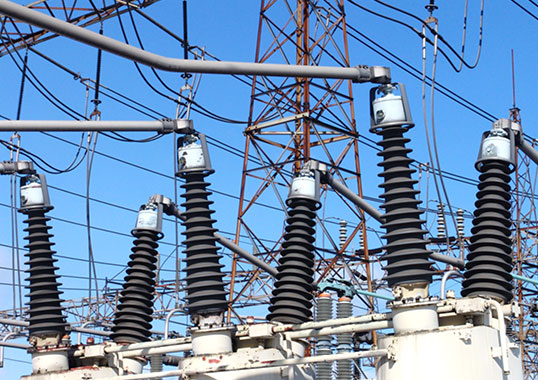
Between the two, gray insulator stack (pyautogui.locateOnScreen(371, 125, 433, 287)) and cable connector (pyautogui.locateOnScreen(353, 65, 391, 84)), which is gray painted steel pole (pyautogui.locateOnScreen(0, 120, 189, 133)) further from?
gray insulator stack (pyautogui.locateOnScreen(371, 125, 433, 287))

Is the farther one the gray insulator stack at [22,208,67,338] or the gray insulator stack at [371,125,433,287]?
the gray insulator stack at [22,208,67,338]

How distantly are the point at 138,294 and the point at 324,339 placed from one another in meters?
2.15

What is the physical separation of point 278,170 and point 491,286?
9440mm

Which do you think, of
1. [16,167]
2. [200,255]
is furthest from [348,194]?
[16,167]

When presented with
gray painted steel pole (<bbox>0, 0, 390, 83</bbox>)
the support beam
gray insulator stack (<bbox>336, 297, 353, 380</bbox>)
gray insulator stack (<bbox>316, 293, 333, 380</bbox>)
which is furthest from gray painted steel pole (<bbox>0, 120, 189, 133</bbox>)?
gray insulator stack (<bbox>336, 297, 353, 380</bbox>)

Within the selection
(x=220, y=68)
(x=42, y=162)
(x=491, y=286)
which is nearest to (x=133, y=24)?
(x=42, y=162)

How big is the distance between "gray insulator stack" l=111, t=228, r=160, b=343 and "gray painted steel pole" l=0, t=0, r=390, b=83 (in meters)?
3.16

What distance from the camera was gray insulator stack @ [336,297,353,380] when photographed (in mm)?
10117

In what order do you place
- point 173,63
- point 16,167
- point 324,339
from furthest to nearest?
point 324,339
point 16,167
point 173,63

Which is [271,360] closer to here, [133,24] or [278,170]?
[133,24]

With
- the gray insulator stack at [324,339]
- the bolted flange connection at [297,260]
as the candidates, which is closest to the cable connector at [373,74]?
the bolted flange connection at [297,260]

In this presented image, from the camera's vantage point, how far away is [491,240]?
706 cm

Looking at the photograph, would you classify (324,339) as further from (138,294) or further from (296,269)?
(138,294)

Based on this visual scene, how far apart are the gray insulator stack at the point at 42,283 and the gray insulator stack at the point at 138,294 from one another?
572 mm
